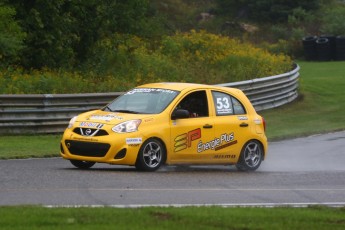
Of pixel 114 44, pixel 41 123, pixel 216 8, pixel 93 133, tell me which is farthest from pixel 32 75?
pixel 216 8

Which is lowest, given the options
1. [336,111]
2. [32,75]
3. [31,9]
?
[336,111]

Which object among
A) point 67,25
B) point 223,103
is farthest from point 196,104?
point 67,25

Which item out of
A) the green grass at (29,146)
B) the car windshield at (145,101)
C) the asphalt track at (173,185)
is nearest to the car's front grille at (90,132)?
the asphalt track at (173,185)

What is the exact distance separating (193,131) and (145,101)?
0.96m

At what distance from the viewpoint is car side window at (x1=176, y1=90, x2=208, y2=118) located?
1710 centimetres

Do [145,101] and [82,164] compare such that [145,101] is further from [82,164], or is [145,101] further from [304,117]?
[304,117]

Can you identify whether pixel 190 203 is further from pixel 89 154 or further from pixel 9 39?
pixel 9 39

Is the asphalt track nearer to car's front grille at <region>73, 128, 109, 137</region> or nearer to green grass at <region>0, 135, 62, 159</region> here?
car's front grille at <region>73, 128, 109, 137</region>

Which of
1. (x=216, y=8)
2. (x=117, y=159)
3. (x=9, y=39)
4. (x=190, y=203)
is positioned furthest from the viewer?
(x=216, y=8)

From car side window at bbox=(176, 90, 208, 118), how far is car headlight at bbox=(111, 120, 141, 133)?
4.36 feet

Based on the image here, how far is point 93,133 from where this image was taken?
16.0 metres

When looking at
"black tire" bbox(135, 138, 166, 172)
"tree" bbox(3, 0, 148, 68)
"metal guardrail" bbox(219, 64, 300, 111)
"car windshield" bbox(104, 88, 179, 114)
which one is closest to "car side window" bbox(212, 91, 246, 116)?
"car windshield" bbox(104, 88, 179, 114)

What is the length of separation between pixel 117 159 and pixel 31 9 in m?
16.0

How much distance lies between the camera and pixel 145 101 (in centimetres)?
1688
